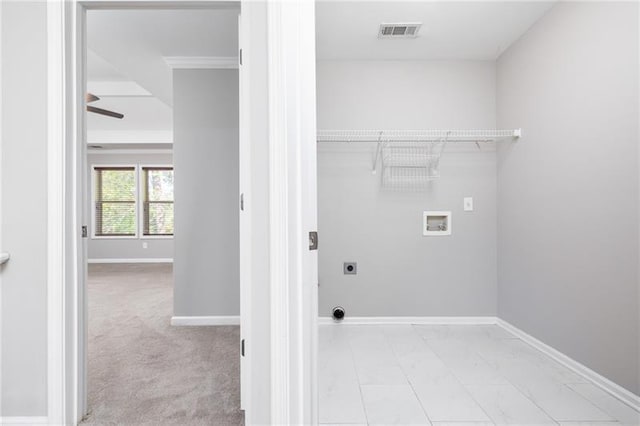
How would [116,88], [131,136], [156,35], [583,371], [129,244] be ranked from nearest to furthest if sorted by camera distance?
[583,371] < [156,35] < [116,88] < [131,136] < [129,244]

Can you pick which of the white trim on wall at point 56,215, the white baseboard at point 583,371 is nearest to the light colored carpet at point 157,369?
the white trim on wall at point 56,215

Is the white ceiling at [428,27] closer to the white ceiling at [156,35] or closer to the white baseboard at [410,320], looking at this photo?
the white ceiling at [156,35]

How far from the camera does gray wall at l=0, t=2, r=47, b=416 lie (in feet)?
4.91

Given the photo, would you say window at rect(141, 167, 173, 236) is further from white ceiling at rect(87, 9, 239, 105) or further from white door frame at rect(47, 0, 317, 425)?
white door frame at rect(47, 0, 317, 425)

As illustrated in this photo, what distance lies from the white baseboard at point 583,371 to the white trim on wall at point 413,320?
0.26 m

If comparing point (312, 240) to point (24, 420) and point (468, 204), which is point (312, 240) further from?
point (468, 204)

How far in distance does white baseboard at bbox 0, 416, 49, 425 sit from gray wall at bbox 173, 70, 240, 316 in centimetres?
156

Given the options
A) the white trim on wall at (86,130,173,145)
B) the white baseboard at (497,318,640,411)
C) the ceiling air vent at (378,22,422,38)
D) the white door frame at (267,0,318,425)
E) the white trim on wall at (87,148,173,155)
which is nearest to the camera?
the white door frame at (267,0,318,425)

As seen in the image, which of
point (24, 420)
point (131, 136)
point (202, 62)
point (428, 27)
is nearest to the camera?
point (24, 420)

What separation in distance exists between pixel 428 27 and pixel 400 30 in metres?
0.21

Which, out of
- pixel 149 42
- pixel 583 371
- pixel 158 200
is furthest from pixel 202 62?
pixel 158 200

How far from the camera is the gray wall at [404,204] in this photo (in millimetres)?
3082

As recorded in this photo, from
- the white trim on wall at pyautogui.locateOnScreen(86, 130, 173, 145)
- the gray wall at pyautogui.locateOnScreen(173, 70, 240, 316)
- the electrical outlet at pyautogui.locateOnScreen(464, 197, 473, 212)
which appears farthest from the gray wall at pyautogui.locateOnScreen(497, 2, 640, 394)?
the white trim on wall at pyautogui.locateOnScreen(86, 130, 173, 145)

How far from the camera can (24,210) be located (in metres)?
1.52
